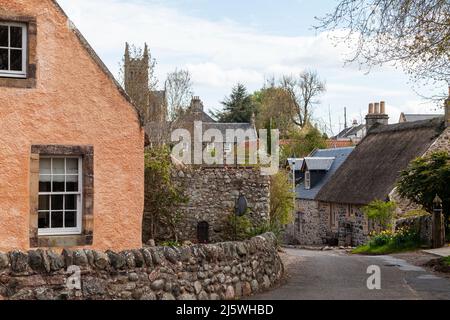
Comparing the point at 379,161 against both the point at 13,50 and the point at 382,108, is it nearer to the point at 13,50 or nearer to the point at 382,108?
the point at 382,108

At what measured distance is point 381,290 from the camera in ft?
44.9

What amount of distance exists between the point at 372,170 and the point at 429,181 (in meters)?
12.5

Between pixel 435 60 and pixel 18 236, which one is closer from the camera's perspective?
pixel 18 236

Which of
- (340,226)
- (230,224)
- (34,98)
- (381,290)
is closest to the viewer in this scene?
(381,290)

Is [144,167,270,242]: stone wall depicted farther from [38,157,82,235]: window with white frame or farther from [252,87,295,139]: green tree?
[252,87,295,139]: green tree

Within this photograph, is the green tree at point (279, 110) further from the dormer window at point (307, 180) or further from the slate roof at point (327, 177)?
the dormer window at point (307, 180)

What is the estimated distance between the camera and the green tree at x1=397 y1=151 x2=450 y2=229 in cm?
2508

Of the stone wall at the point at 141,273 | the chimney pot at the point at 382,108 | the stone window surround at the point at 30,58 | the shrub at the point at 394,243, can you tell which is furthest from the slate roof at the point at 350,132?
the stone wall at the point at 141,273

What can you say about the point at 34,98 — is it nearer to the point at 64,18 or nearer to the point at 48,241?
the point at 64,18

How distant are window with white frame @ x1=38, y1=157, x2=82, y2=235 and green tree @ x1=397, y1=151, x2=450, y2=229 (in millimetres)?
14587

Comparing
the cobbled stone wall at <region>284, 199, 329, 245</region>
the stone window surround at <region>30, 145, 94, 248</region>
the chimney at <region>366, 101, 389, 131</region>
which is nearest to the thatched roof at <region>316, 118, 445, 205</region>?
the cobbled stone wall at <region>284, 199, 329, 245</region>

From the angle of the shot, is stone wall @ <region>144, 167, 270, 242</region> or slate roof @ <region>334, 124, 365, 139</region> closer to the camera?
stone wall @ <region>144, 167, 270, 242</region>

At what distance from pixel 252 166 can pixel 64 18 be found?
12004 millimetres
